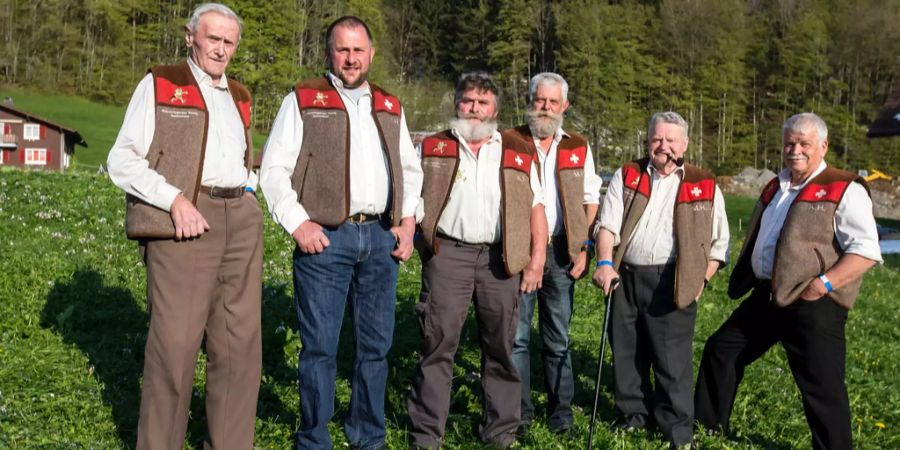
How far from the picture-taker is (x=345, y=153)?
4879 millimetres

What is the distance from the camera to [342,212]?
4855 mm

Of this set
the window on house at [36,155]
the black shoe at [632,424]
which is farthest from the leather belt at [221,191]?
the window on house at [36,155]

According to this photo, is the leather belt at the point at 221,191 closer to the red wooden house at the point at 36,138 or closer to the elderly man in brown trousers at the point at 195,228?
the elderly man in brown trousers at the point at 195,228

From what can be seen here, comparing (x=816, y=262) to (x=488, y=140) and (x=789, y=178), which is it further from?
(x=488, y=140)

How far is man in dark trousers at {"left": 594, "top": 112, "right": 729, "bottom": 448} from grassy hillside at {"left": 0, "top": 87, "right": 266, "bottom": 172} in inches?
1964

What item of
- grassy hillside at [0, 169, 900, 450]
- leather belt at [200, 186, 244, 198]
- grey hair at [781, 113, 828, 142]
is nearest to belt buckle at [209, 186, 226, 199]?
leather belt at [200, 186, 244, 198]

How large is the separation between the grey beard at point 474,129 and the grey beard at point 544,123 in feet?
2.15

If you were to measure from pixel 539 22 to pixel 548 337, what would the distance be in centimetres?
9076

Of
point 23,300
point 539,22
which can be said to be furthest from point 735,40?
point 23,300

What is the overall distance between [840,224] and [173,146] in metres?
4.12

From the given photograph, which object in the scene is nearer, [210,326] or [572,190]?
[210,326]

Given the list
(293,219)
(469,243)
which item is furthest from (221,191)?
(469,243)

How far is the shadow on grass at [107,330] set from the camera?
577 centimetres

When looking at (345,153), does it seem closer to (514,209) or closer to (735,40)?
(514,209)
